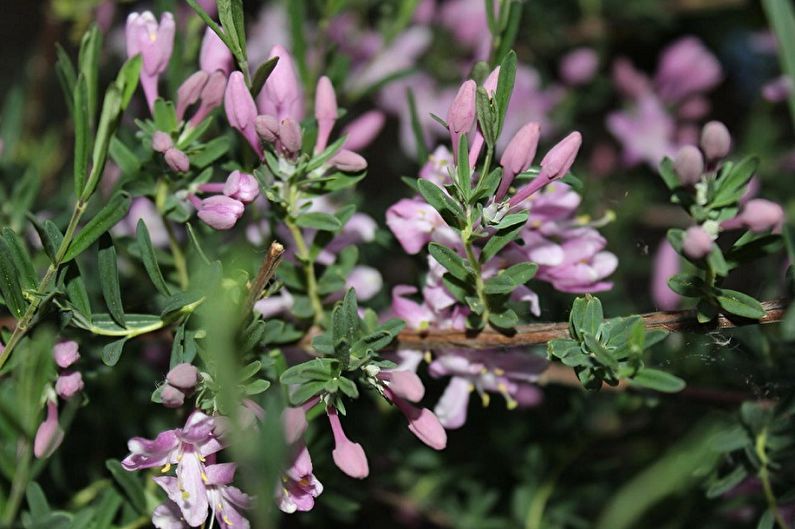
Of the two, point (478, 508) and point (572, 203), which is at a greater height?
point (572, 203)

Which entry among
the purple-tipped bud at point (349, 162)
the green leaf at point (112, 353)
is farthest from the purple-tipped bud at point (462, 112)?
the green leaf at point (112, 353)

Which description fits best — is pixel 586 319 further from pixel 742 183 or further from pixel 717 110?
pixel 717 110

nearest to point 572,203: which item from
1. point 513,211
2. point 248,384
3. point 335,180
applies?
point 513,211

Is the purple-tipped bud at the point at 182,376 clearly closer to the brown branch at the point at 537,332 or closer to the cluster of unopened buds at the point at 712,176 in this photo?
the brown branch at the point at 537,332

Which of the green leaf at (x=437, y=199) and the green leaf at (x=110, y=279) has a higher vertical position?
the green leaf at (x=437, y=199)

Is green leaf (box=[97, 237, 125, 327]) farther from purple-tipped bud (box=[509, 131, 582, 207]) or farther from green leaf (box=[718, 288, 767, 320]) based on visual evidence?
green leaf (box=[718, 288, 767, 320])

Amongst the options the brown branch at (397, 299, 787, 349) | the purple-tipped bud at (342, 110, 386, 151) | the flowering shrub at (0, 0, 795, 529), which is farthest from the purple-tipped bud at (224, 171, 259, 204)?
the purple-tipped bud at (342, 110, 386, 151)

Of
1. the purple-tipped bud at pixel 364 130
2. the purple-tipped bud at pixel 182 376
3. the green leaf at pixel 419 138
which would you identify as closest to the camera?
the purple-tipped bud at pixel 182 376
